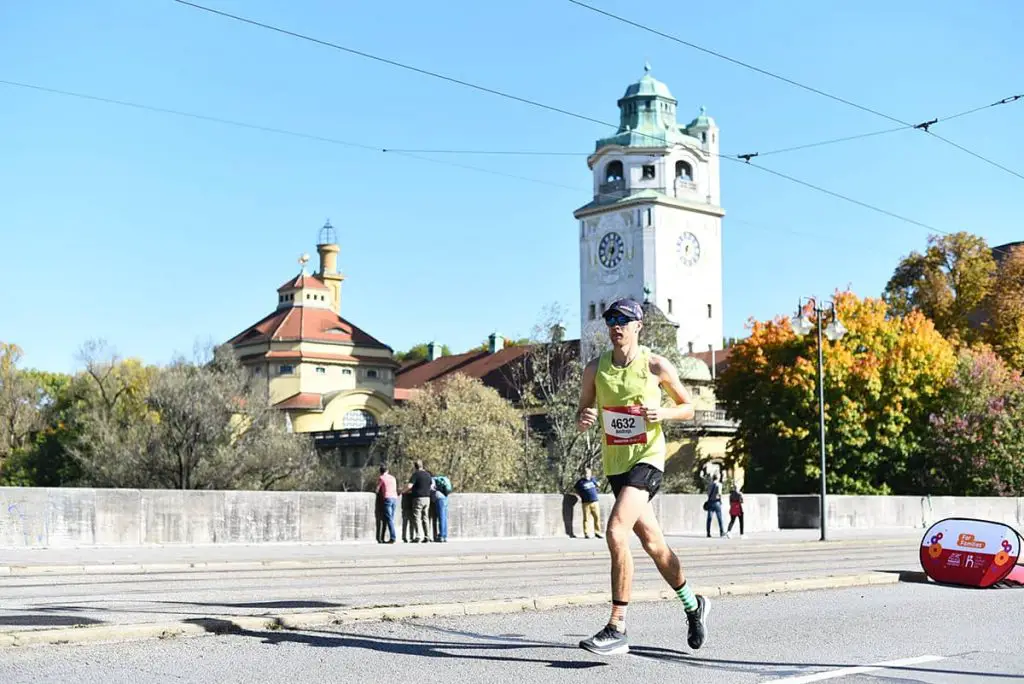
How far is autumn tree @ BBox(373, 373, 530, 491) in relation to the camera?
6691 centimetres

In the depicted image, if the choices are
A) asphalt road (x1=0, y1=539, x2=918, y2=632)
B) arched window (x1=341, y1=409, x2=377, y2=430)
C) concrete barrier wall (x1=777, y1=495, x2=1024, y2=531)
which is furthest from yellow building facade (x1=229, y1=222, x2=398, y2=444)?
asphalt road (x1=0, y1=539, x2=918, y2=632)

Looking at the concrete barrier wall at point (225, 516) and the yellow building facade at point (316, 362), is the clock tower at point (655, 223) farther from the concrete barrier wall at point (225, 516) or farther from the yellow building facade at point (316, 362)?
the concrete barrier wall at point (225, 516)

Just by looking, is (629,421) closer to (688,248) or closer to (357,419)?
(357,419)

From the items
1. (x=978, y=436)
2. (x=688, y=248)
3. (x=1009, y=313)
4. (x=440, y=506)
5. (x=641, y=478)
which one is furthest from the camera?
(x=688, y=248)

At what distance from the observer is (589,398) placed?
8.95 m

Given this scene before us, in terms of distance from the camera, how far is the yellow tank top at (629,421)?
28.5ft

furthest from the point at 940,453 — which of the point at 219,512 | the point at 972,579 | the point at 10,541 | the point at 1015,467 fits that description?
the point at 972,579

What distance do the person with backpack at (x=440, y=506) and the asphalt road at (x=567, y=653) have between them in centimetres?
1984

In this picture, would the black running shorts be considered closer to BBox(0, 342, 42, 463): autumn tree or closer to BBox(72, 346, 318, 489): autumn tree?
BBox(72, 346, 318, 489): autumn tree

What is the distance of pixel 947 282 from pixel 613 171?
6983cm

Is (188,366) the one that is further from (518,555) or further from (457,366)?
(457,366)

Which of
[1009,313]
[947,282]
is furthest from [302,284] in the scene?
[1009,313]

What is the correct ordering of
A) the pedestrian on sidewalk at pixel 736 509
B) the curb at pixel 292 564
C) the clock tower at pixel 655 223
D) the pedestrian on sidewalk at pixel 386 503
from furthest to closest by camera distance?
the clock tower at pixel 655 223 → the pedestrian on sidewalk at pixel 736 509 → the pedestrian on sidewalk at pixel 386 503 → the curb at pixel 292 564

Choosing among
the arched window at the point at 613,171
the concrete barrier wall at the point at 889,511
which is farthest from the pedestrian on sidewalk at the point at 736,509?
the arched window at the point at 613,171
